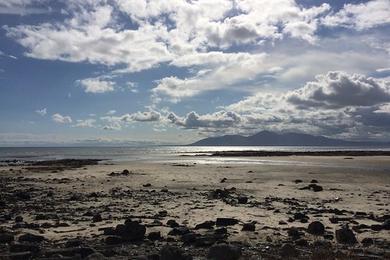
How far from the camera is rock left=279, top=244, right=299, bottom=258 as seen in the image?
13.7 metres

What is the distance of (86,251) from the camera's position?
13.5 metres

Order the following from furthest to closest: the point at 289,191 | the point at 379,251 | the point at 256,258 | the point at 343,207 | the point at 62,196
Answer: the point at 289,191
the point at 62,196
the point at 343,207
the point at 379,251
the point at 256,258

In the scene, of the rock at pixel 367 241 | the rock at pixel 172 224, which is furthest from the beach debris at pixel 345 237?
the rock at pixel 172 224

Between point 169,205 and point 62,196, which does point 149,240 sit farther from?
point 62,196

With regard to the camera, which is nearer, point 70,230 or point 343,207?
point 70,230

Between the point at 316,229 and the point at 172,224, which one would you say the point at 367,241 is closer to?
the point at 316,229

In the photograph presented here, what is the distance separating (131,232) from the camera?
1560 centimetres

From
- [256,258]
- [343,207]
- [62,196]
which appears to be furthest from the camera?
[62,196]

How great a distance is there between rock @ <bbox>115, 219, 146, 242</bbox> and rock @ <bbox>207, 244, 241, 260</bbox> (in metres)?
3.43

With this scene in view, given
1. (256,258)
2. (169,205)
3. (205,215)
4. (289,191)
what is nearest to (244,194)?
(289,191)

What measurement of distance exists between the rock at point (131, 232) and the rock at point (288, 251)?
4.85 metres

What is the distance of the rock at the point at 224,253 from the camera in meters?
12.9

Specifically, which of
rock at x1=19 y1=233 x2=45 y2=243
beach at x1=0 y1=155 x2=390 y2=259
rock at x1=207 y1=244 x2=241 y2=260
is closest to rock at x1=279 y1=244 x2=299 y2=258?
beach at x1=0 y1=155 x2=390 y2=259

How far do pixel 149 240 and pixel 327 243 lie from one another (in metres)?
6.10
